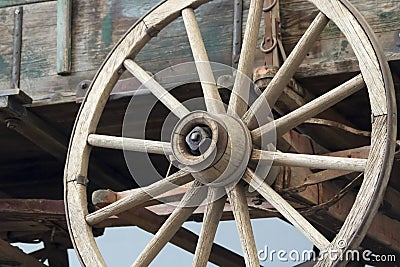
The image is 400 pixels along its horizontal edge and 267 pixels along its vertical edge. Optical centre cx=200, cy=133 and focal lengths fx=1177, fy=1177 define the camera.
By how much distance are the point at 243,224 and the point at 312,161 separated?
371 mm

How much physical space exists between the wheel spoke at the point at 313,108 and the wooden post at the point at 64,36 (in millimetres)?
1234

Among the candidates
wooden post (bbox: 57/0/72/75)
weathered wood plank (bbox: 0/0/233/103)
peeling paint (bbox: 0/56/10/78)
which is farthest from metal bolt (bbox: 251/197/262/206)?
peeling paint (bbox: 0/56/10/78)

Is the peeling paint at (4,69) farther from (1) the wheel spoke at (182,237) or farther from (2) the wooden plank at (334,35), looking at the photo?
(2) the wooden plank at (334,35)

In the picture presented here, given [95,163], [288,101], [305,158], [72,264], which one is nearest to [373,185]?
[305,158]

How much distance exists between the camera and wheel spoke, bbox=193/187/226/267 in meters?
4.55

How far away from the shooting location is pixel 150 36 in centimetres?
491

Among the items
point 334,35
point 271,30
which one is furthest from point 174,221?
point 334,35

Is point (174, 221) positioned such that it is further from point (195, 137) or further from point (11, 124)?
point (11, 124)

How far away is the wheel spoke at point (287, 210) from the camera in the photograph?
4.22 meters

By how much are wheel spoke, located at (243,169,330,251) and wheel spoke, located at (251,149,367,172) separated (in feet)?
0.29

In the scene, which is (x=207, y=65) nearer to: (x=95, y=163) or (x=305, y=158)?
(x=305, y=158)

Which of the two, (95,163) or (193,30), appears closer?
(193,30)

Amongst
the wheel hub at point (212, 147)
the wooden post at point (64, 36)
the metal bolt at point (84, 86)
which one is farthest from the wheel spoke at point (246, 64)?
the wooden post at point (64, 36)

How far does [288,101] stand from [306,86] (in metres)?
0.13
